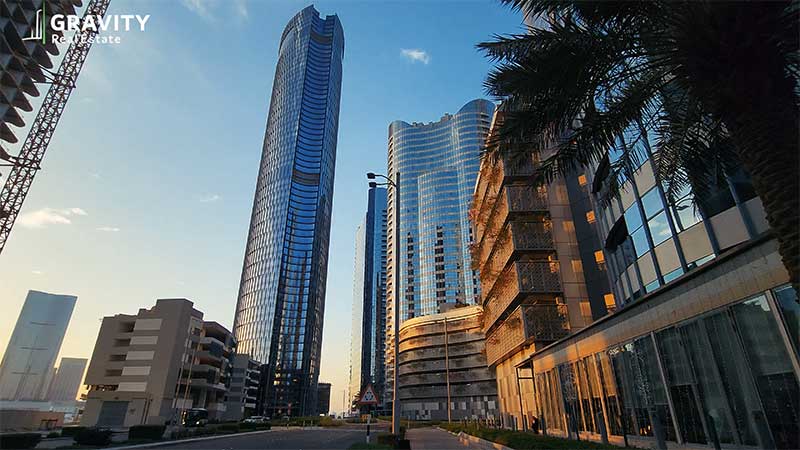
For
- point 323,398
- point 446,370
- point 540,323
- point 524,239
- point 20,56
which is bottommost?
point 323,398

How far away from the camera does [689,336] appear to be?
12.0m

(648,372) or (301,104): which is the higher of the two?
(301,104)

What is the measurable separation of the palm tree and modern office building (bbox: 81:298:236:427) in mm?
66146

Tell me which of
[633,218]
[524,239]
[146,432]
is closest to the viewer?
[633,218]

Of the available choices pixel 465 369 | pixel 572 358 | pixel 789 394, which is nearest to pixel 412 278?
pixel 465 369

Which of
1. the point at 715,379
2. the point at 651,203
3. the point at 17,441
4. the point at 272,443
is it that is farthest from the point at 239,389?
the point at 715,379

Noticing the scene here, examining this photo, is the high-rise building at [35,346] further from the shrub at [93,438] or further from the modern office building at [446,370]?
the shrub at [93,438]

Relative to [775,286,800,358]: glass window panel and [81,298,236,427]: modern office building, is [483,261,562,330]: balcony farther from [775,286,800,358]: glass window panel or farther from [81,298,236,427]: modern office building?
[81,298,236,427]: modern office building

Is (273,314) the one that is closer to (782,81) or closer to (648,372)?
(648,372)

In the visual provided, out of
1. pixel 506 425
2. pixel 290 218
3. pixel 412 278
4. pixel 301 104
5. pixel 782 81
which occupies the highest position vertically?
pixel 301 104

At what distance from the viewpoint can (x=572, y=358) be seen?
21.5m

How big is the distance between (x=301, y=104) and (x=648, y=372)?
16484cm

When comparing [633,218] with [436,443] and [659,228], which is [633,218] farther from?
[436,443]

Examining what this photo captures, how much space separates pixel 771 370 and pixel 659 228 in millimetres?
8377
